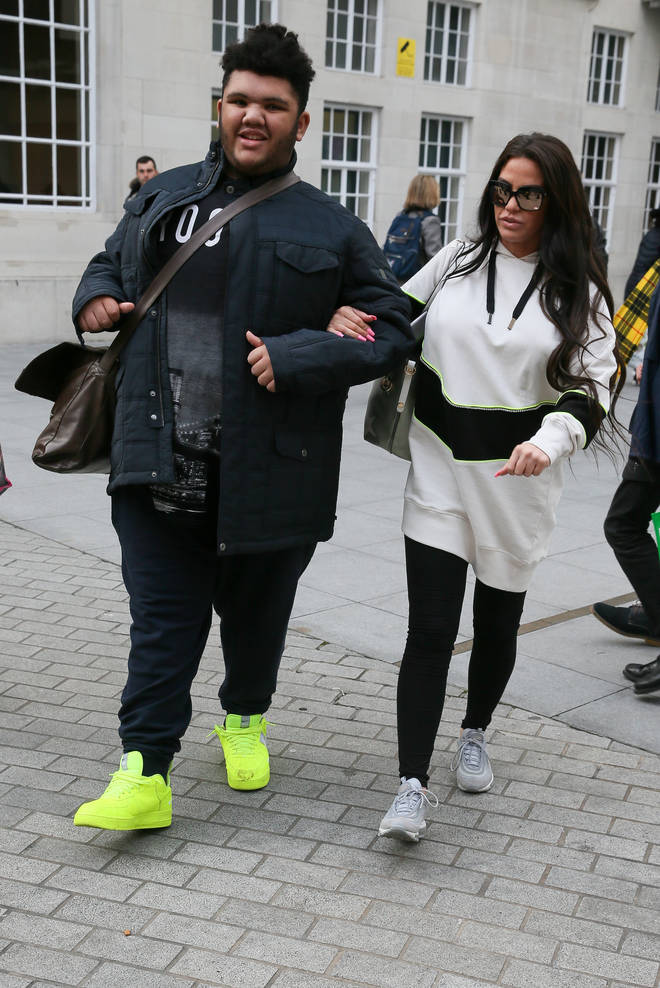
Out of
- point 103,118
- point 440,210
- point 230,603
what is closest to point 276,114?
point 230,603

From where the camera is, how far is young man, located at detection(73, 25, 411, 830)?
3.04 m

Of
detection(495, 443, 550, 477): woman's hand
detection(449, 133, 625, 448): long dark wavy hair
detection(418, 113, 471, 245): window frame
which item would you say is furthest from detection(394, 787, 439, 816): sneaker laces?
detection(418, 113, 471, 245): window frame

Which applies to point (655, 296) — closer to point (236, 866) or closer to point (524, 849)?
point (524, 849)

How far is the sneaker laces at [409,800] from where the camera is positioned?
3.16m

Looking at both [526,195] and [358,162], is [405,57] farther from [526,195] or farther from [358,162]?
[526,195]

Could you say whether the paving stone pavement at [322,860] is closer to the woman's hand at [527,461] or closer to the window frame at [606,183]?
the woman's hand at [527,461]

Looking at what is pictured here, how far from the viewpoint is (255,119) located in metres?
3.01

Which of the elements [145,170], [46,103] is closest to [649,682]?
[145,170]

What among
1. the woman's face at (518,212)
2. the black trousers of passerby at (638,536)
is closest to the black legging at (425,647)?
the woman's face at (518,212)

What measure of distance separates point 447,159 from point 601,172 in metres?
4.73

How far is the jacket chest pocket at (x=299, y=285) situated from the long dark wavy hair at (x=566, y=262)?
1.68 ft

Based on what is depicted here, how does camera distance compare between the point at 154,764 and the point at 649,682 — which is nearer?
the point at 154,764

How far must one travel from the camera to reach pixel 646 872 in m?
3.14

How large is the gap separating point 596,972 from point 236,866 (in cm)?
92
